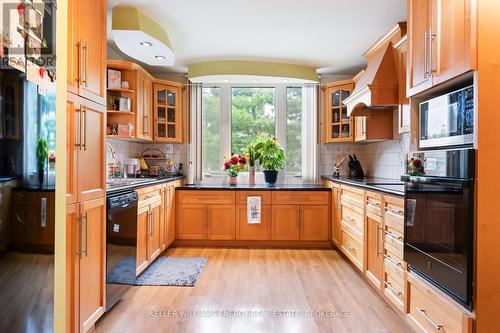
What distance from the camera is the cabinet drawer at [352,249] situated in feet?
9.99

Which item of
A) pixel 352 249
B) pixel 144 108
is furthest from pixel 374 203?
pixel 144 108

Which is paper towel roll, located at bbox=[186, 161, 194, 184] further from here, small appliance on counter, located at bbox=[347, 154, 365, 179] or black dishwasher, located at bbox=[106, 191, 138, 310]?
small appliance on counter, located at bbox=[347, 154, 365, 179]

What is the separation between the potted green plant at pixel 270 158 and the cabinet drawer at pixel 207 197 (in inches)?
26.3

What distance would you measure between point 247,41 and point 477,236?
9.69ft

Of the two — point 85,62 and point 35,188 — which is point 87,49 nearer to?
point 85,62

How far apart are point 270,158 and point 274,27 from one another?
1.80 m

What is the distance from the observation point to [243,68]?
167 inches

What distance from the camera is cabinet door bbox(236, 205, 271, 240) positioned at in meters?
4.11

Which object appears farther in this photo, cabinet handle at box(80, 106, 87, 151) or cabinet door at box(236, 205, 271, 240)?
cabinet door at box(236, 205, 271, 240)

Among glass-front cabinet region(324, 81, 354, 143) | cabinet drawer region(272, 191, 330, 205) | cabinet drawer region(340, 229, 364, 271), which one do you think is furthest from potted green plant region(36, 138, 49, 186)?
glass-front cabinet region(324, 81, 354, 143)

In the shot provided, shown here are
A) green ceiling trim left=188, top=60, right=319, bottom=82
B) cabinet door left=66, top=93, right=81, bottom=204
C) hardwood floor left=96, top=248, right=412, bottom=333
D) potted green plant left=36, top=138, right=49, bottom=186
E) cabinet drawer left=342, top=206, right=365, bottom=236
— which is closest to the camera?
potted green plant left=36, top=138, right=49, bottom=186

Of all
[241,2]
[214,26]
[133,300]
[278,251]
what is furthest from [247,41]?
[133,300]

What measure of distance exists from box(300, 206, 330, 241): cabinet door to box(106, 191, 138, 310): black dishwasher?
2190 millimetres

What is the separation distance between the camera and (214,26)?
319 cm
